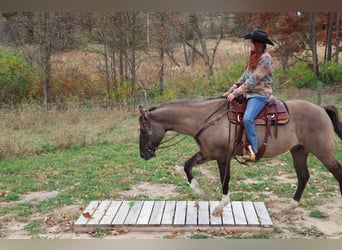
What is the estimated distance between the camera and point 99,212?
3.75m

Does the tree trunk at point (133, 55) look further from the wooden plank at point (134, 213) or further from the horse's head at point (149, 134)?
the horse's head at point (149, 134)

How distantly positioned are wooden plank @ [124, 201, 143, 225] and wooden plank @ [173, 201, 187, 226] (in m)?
0.35

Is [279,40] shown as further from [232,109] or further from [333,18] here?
[232,109]

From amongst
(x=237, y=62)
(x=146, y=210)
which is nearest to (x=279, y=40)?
(x=237, y=62)

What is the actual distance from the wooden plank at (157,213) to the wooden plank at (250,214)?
2.50 feet

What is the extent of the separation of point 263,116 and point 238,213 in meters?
0.91

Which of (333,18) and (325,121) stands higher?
(333,18)

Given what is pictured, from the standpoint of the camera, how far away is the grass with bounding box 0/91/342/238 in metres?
4.35

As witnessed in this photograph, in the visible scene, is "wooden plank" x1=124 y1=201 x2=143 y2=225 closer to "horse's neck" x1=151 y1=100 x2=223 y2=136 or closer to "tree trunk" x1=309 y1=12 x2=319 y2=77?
"horse's neck" x1=151 y1=100 x2=223 y2=136

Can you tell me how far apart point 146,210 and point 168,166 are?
60.6 inches

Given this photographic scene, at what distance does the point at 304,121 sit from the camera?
359 centimetres

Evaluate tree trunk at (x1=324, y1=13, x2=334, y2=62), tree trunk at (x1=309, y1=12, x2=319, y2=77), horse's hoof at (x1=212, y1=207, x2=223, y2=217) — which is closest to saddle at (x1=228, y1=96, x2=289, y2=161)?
horse's hoof at (x1=212, y1=207, x2=223, y2=217)

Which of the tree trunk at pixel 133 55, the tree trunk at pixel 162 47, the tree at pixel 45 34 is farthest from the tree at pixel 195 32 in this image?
the tree at pixel 45 34

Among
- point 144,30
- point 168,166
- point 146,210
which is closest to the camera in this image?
point 146,210
